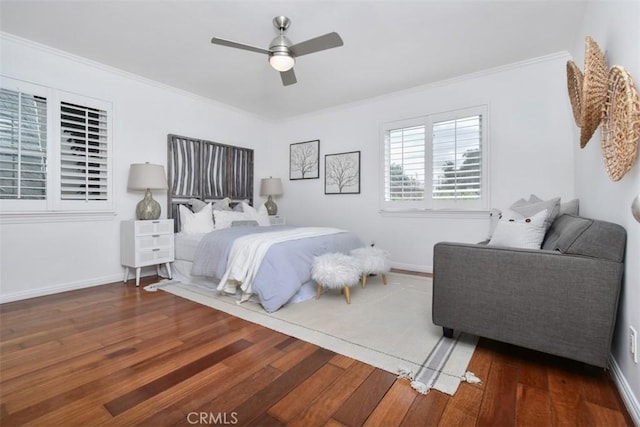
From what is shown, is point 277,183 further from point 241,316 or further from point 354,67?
point 241,316

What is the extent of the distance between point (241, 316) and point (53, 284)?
2.30 metres

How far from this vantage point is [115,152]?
3.69 metres

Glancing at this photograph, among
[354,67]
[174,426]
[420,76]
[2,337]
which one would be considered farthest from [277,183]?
[174,426]

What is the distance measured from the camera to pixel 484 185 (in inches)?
146

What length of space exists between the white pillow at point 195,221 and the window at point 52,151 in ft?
2.70

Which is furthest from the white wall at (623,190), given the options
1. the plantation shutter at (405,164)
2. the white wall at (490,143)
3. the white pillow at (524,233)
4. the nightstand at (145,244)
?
the nightstand at (145,244)

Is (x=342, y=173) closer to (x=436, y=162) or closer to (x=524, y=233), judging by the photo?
(x=436, y=162)

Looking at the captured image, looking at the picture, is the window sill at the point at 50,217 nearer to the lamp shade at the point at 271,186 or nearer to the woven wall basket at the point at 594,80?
the lamp shade at the point at 271,186

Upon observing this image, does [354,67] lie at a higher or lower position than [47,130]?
higher

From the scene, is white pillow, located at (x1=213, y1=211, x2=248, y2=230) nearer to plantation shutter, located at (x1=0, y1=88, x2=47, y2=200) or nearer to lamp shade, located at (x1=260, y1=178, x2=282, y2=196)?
lamp shade, located at (x1=260, y1=178, x2=282, y2=196)

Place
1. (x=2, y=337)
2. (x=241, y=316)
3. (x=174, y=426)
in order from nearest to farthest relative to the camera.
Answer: (x=174, y=426) < (x=2, y=337) < (x=241, y=316)

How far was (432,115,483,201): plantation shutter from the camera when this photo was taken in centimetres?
378

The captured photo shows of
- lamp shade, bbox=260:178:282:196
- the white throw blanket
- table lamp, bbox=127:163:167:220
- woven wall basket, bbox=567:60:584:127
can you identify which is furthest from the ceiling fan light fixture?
lamp shade, bbox=260:178:282:196

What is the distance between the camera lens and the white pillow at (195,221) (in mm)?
3949
